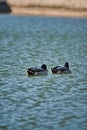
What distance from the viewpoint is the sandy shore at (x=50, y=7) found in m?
95.6

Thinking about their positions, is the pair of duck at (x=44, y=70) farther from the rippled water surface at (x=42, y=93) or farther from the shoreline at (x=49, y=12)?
the shoreline at (x=49, y=12)

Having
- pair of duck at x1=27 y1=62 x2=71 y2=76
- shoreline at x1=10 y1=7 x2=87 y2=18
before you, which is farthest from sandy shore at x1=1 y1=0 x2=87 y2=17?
pair of duck at x1=27 y1=62 x2=71 y2=76

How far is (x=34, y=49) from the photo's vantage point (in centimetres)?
4147

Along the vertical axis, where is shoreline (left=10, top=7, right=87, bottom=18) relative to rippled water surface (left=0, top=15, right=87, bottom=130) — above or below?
above

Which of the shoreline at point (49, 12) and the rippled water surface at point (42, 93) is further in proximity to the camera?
the shoreline at point (49, 12)

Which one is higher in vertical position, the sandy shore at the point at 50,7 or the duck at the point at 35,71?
the sandy shore at the point at 50,7

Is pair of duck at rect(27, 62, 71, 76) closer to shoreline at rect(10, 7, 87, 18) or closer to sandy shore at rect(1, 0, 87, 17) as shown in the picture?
sandy shore at rect(1, 0, 87, 17)

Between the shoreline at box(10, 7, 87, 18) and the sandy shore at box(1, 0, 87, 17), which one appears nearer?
the sandy shore at box(1, 0, 87, 17)

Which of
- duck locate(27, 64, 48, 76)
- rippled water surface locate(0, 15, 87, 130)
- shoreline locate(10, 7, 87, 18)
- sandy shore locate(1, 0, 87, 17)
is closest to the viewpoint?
rippled water surface locate(0, 15, 87, 130)

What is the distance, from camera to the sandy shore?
95.6 m

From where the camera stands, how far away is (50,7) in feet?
321

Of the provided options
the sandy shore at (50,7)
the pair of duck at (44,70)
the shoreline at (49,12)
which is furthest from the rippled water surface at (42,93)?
the shoreline at (49,12)

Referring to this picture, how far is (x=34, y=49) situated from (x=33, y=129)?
23.0 meters

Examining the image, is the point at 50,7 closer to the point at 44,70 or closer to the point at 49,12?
the point at 49,12
